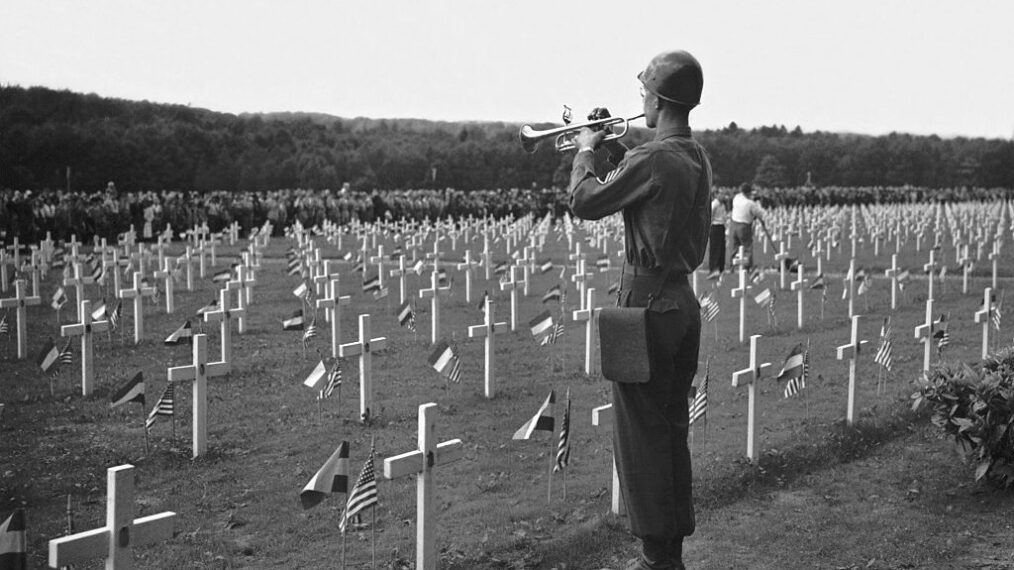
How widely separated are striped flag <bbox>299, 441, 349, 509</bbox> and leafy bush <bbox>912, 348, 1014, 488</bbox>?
4545 mm

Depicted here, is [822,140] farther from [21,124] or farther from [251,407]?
[251,407]

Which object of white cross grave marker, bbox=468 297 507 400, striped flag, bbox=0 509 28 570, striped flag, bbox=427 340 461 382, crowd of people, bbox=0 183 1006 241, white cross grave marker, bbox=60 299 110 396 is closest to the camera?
striped flag, bbox=0 509 28 570

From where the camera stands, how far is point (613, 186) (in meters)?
5.02

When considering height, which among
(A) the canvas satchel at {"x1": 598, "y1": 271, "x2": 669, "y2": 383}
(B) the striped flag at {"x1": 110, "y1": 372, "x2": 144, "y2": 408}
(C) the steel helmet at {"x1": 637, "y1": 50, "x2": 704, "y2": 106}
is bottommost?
(B) the striped flag at {"x1": 110, "y1": 372, "x2": 144, "y2": 408}

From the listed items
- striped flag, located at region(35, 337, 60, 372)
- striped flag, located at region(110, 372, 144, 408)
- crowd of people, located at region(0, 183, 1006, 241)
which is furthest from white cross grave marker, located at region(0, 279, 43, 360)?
crowd of people, located at region(0, 183, 1006, 241)

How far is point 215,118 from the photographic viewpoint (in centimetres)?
6319

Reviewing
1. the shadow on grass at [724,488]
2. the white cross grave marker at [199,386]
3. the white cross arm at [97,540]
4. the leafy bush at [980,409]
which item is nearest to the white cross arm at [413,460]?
the shadow on grass at [724,488]

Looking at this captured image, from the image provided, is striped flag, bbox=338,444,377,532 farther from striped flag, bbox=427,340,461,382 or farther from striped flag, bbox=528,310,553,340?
striped flag, bbox=528,310,553,340

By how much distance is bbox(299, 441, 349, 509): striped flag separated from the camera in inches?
242

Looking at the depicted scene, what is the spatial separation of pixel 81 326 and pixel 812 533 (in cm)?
802

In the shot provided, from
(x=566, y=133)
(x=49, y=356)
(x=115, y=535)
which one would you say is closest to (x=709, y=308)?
(x=49, y=356)

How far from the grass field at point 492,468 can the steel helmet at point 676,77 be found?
300 centimetres

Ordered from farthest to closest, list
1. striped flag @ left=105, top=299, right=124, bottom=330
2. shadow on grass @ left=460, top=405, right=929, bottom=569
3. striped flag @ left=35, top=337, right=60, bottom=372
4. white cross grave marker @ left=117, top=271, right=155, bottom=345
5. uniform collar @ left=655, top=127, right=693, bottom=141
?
1. white cross grave marker @ left=117, top=271, right=155, bottom=345
2. striped flag @ left=105, top=299, right=124, bottom=330
3. striped flag @ left=35, top=337, right=60, bottom=372
4. shadow on grass @ left=460, top=405, right=929, bottom=569
5. uniform collar @ left=655, top=127, right=693, bottom=141

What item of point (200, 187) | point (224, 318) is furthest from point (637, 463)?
point (200, 187)
